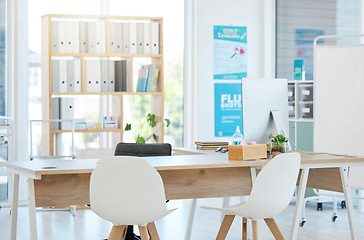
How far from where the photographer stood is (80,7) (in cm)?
676

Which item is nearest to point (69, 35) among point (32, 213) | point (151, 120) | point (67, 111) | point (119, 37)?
point (119, 37)

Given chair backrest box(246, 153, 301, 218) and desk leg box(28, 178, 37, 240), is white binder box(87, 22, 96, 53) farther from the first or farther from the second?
chair backrest box(246, 153, 301, 218)

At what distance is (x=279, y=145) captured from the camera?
13.0 ft

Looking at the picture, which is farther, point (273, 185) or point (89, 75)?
point (89, 75)

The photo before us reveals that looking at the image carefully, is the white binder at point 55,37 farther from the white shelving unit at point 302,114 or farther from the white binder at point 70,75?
the white shelving unit at point 302,114

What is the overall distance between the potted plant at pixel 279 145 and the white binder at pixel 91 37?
294 cm

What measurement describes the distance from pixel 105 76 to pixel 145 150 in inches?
81.2

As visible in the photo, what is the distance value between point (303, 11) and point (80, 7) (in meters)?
2.71

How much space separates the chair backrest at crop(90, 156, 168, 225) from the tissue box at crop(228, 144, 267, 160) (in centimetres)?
81

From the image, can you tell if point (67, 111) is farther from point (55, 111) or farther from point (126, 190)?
point (126, 190)

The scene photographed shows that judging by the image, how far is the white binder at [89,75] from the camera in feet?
20.5

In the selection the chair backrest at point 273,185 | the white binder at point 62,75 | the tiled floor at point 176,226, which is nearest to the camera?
the chair backrest at point 273,185

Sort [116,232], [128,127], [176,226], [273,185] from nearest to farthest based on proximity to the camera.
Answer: [116,232] < [273,185] < [176,226] < [128,127]

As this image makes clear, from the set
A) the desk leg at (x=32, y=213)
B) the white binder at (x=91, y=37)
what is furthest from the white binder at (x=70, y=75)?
the desk leg at (x=32, y=213)
